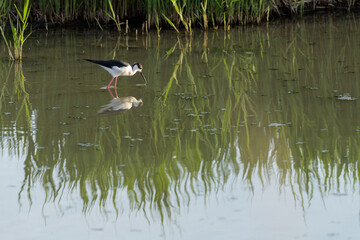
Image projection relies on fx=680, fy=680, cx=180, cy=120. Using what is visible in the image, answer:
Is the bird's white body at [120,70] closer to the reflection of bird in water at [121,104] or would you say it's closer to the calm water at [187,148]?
the calm water at [187,148]

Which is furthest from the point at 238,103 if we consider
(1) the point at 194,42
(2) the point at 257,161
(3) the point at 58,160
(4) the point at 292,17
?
(4) the point at 292,17

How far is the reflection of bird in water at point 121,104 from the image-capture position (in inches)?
267

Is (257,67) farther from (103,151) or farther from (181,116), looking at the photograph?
(103,151)

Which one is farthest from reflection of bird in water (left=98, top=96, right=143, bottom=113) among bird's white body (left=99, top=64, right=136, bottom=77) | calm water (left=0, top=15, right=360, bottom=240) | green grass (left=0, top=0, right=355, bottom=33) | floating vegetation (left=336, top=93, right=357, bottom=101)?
green grass (left=0, top=0, right=355, bottom=33)

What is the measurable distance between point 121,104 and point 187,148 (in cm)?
176

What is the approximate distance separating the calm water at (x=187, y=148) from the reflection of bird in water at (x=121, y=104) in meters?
0.07

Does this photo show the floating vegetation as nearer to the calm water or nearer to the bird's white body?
the calm water

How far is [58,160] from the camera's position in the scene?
517 centimetres

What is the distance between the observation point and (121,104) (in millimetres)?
6996

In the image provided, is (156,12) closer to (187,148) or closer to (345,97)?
Result: (345,97)

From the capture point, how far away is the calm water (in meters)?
4.01

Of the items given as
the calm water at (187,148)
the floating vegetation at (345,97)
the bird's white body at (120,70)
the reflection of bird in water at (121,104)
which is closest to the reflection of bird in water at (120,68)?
the bird's white body at (120,70)

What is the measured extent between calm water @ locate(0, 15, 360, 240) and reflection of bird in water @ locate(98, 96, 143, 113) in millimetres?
70

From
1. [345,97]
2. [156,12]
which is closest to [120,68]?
[345,97]
